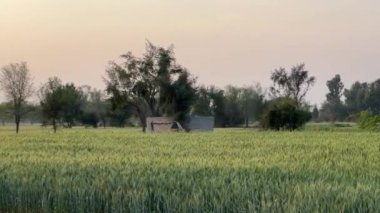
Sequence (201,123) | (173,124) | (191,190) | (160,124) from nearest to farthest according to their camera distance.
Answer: (191,190) → (173,124) → (160,124) → (201,123)

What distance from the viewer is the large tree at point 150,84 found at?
215 ft

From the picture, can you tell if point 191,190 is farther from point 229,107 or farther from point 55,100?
point 229,107

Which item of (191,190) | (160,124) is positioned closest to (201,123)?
(160,124)

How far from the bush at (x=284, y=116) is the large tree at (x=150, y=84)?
35.9ft

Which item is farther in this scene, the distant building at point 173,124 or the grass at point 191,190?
the distant building at point 173,124

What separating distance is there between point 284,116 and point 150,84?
62.6 feet

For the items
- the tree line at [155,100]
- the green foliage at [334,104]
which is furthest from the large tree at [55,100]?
the green foliage at [334,104]

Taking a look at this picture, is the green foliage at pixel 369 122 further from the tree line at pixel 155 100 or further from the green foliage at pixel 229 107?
the green foliage at pixel 229 107

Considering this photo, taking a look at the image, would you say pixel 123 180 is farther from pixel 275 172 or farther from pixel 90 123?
pixel 90 123

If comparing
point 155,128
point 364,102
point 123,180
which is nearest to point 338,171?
point 123,180

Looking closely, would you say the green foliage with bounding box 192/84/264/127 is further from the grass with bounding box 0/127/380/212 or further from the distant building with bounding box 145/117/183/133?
the grass with bounding box 0/127/380/212

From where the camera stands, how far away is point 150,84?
6900 centimetres

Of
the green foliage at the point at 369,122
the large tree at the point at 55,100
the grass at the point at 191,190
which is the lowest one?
the grass at the point at 191,190

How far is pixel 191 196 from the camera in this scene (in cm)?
802
